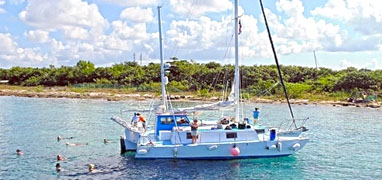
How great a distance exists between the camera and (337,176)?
31.0 metres

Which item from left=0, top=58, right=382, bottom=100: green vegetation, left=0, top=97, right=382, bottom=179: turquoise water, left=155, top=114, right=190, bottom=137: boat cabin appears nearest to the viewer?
left=0, top=97, right=382, bottom=179: turquoise water

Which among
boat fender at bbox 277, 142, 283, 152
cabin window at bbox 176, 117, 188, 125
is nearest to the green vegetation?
cabin window at bbox 176, 117, 188, 125

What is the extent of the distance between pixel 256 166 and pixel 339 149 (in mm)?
10932

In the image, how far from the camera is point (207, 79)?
4715 inches

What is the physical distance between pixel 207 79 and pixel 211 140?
3392 inches

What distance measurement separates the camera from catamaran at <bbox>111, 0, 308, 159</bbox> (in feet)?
110

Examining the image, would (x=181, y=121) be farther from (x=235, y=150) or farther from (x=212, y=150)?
(x=235, y=150)

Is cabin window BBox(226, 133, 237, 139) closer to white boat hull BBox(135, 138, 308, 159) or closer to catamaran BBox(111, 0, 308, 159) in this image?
catamaran BBox(111, 0, 308, 159)

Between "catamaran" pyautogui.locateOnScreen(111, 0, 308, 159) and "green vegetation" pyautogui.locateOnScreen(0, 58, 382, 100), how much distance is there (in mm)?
42087

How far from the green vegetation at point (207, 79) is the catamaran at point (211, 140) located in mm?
42087

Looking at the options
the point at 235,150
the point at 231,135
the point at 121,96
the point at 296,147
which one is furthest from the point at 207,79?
the point at 235,150

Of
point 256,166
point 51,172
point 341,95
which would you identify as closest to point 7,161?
point 51,172

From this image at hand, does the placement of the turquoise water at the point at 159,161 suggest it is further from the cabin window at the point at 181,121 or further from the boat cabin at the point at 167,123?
the cabin window at the point at 181,121

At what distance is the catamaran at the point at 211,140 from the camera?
33406 millimetres
